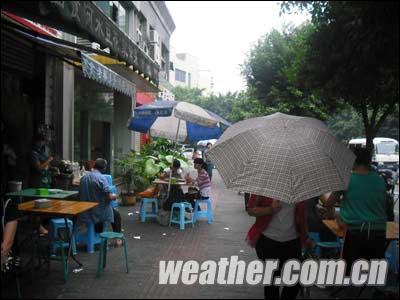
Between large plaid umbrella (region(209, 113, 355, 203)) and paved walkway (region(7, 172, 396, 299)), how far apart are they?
1919mm

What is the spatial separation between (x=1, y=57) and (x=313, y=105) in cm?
1418

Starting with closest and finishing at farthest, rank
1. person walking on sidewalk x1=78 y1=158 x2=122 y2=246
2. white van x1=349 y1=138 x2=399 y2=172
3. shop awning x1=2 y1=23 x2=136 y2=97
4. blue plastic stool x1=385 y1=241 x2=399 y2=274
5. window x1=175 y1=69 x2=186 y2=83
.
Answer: blue plastic stool x1=385 y1=241 x2=399 y2=274 → person walking on sidewalk x1=78 y1=158 x2=122 y2=246 → shop awning x1=2 y1=23 x2=136 y2=97 → white van x1=349 y1=138 x2=399 y2=172 → window x1=175 y1=69 x2=186 y2=83

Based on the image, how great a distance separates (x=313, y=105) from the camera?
1914 centimetres

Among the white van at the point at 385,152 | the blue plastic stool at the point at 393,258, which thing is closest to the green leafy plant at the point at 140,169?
the blue plastic stool at the point at 393,258

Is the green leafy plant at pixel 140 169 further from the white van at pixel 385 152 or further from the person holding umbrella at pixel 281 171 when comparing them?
the white van at pixel 385 152

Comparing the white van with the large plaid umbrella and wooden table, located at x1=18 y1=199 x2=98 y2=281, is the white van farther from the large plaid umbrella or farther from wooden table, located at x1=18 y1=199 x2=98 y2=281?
the large plaid umbrella

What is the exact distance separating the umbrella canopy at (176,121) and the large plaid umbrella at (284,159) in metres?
4.84

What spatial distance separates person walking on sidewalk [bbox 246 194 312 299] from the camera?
3998 mm

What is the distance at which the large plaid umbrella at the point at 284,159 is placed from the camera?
372 cm

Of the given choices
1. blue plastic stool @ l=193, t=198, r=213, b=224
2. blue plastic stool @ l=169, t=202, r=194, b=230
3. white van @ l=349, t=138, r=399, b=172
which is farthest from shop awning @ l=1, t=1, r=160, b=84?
white van @ l=349, t=138, r=399, b=172

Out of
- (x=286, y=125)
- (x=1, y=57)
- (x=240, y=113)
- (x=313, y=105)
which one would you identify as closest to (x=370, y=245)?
(x=286, y=125)

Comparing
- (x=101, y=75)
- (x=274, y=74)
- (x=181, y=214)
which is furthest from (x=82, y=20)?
(x=274, y=74)

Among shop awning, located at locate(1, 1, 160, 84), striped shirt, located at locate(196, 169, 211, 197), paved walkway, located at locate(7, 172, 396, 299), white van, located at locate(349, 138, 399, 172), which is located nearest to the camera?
shop awning, located at locate(1, 1, 160, 84)

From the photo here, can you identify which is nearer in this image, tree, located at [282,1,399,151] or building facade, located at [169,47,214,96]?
tree, located at [282,1,399,151]
